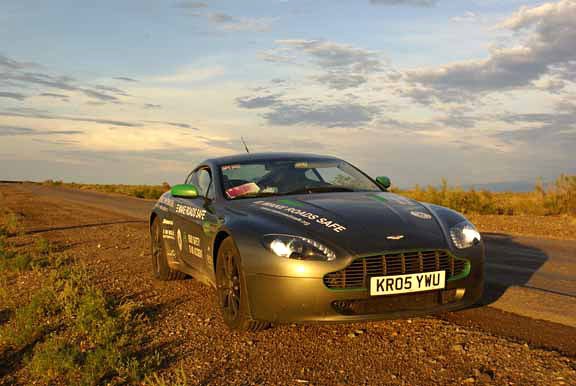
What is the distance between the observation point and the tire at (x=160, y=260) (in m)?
7.34

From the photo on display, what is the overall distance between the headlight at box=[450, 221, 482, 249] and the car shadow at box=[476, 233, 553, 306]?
974 millimetres

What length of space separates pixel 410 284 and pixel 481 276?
Answer: 83 cm

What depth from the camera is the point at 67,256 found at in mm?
9805

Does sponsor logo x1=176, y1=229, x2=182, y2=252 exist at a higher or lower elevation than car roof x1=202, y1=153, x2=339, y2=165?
lower

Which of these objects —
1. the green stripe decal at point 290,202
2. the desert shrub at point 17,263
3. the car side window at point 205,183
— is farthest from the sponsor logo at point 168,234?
the desert shrub at point 17,263

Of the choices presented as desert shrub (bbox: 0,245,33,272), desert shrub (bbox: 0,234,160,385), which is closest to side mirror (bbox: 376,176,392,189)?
desert shrub (bbox: 0,234,160,385)

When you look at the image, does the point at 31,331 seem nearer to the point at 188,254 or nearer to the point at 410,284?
the point at 188,254

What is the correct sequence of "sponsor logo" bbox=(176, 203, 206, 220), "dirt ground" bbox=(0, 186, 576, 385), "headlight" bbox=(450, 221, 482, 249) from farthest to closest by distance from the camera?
"sponsor logo" bbox=(176, 203, 206, 220), "headlight" bbox=(450, 221, 482, 249), "dirt ground" bbox=(0, 186, 576, 385)

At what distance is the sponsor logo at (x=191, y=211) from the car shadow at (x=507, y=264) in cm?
276

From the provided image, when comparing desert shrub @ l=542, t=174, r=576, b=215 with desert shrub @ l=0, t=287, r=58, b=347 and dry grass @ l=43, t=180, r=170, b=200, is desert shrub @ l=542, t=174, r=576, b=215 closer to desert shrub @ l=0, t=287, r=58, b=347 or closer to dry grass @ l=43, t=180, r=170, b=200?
desert shrub @ l=0, t=287, r=58, b=347

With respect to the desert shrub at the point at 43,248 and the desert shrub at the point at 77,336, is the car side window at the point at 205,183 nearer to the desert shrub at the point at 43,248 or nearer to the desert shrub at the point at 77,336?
the desert shrub at the point at 77,336

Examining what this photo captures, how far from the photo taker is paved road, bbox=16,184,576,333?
530 cm

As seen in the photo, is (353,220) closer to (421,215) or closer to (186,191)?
(421,215)

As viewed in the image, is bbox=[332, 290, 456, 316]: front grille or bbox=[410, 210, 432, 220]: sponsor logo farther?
bbox=[410, 210, 432, 220]: sponsor logo
